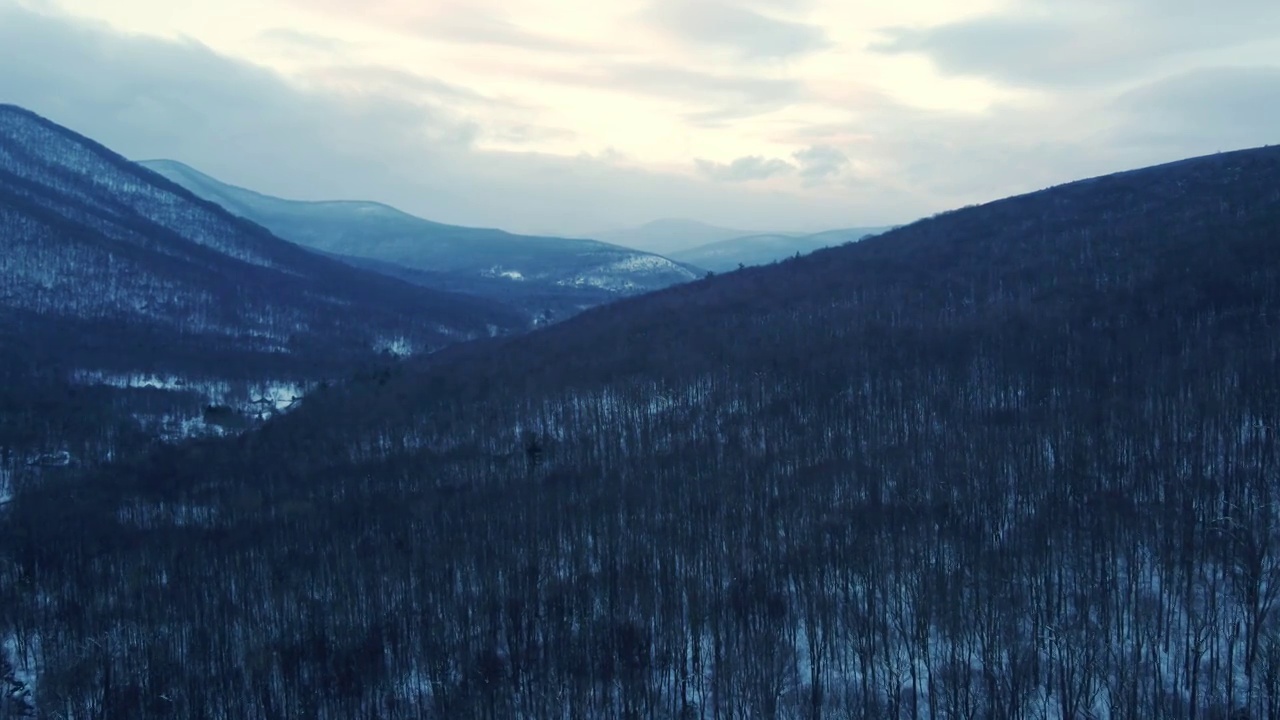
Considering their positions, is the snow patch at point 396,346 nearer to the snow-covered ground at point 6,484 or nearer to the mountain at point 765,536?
the mountain at point 765,536

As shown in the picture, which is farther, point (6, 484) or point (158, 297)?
point (158, 297)

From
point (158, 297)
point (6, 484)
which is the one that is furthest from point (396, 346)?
point (6, 484)

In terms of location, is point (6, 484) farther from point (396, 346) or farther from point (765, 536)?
point (396, 346)

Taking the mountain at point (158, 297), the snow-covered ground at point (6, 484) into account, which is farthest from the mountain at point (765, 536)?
the mountain at point (158, 297)

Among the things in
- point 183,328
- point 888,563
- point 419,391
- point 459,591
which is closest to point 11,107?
point 183,328

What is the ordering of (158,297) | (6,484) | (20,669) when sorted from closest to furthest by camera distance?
(20,669) → (6,484) → (158,297)

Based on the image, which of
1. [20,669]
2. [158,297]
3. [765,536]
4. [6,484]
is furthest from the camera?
[158,297]

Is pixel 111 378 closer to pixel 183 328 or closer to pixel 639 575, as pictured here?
pixel 183 328
